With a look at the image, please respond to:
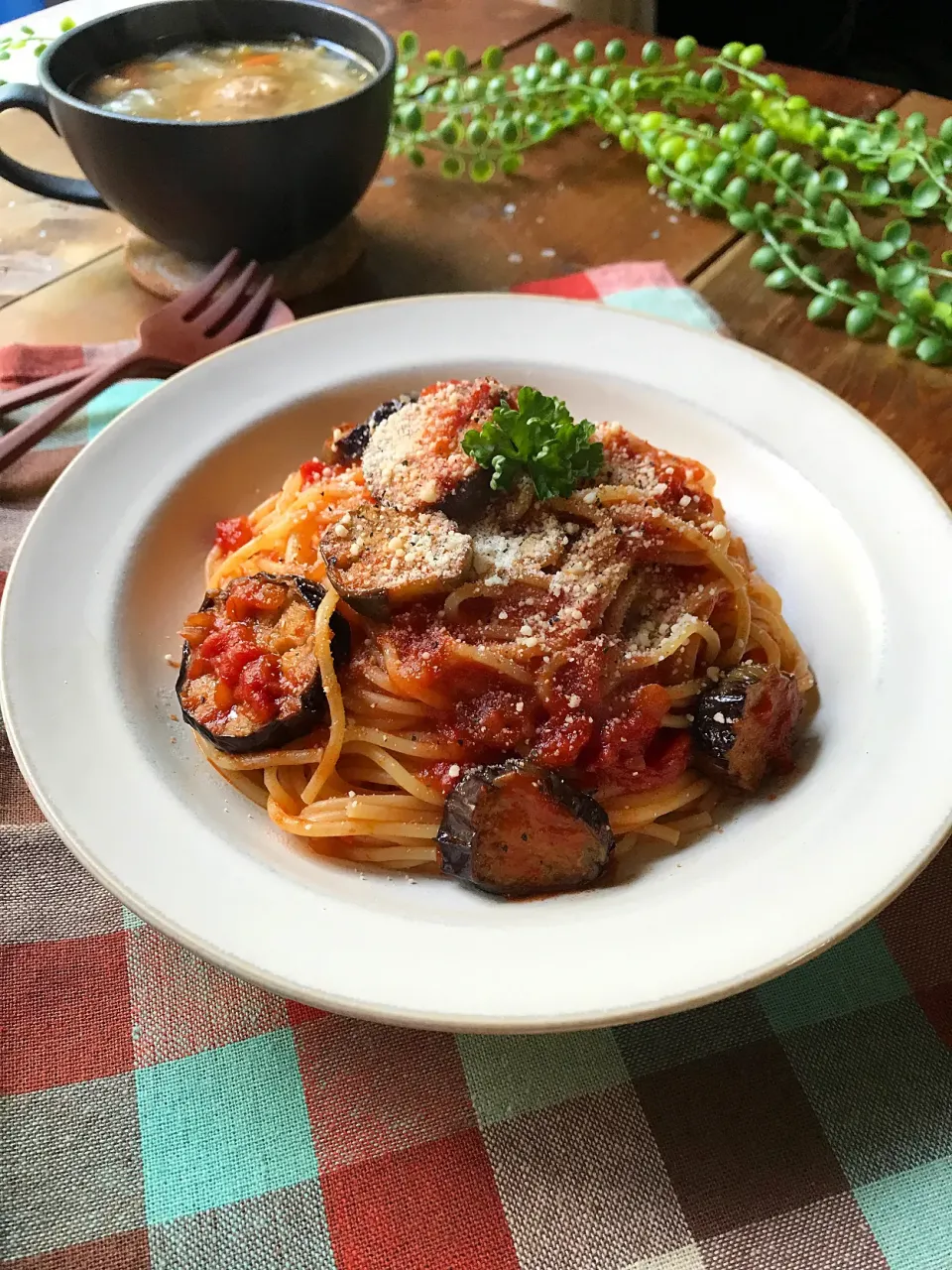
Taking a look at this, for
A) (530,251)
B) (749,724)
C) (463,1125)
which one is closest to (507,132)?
(530,251)

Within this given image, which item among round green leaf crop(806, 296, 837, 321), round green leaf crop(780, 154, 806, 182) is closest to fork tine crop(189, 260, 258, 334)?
round green leaf crop(806, 296, 837, 321)

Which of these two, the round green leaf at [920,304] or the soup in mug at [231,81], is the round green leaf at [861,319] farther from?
the soup in mug at [231,81]

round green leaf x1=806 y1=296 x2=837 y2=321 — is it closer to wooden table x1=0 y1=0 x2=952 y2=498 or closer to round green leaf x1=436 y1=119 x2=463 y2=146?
wooden table x1=0 y1=0 x2=952 y2=498

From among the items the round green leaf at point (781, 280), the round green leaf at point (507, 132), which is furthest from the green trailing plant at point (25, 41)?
the round green leaf at point (781, 280)

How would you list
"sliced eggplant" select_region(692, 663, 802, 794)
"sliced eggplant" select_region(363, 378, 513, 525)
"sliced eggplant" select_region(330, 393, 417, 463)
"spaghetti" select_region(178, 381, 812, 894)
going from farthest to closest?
1. "sliced eggplant" select_region(330, 393, 417, 463)
2. "sliced eggplant" select_region(363, 378, 513, 525)
3. "spaghetti" select_region(178, 381, 812, 894)
4. "sliced eggplant" select_region(692, 663, 802, 794)

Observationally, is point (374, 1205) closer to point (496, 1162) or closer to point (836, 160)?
point (496, 1162)

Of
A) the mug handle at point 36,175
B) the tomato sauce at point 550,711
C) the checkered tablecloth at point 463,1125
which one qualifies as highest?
the mug handle at point 36,175

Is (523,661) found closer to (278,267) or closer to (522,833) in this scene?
(522,833)

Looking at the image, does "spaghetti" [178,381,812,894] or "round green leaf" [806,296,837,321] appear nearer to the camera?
"spaghetti" [178,381,812,894]
